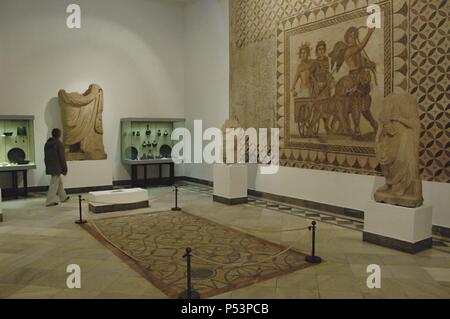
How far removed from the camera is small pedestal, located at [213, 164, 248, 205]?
9.82 meters

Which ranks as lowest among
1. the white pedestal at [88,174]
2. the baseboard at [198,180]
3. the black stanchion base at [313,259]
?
the black stanchion base at [313,259]

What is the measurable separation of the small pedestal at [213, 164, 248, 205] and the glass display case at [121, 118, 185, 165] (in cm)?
323

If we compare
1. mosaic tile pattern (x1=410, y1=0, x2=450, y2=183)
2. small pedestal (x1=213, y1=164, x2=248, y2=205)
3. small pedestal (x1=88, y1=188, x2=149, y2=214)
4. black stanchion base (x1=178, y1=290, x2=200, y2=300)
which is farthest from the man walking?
mosaic tile pattern (x1=410, y1=0, x2=450, y2=183)

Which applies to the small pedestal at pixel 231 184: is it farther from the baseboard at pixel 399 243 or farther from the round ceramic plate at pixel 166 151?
the baseboard at pixel 399 243

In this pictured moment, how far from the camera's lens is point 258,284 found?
16.0 ft

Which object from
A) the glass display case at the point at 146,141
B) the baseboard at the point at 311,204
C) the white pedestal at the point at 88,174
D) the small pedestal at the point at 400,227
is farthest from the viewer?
the glass display case at the point at 146,141

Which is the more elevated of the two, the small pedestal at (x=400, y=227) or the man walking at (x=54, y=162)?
the man walking at (x=54, y=162)

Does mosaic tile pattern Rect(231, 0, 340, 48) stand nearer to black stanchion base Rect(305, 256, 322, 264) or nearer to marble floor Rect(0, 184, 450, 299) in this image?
marble floor Rect(0, 184, 450, 299)

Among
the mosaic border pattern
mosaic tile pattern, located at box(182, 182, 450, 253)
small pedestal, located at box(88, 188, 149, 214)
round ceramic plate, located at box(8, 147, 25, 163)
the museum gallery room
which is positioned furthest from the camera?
round ceramic plate, located at box(8, 147, 25, 163)

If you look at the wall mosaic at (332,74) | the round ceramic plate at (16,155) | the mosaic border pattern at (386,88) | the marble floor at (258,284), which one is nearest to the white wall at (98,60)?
the round ceramic plate at (16,155)

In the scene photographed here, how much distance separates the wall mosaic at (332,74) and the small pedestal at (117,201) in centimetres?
343

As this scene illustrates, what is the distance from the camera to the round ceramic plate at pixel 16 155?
10.9 meters

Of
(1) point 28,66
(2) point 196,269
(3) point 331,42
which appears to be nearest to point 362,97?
(3) point 331,42
